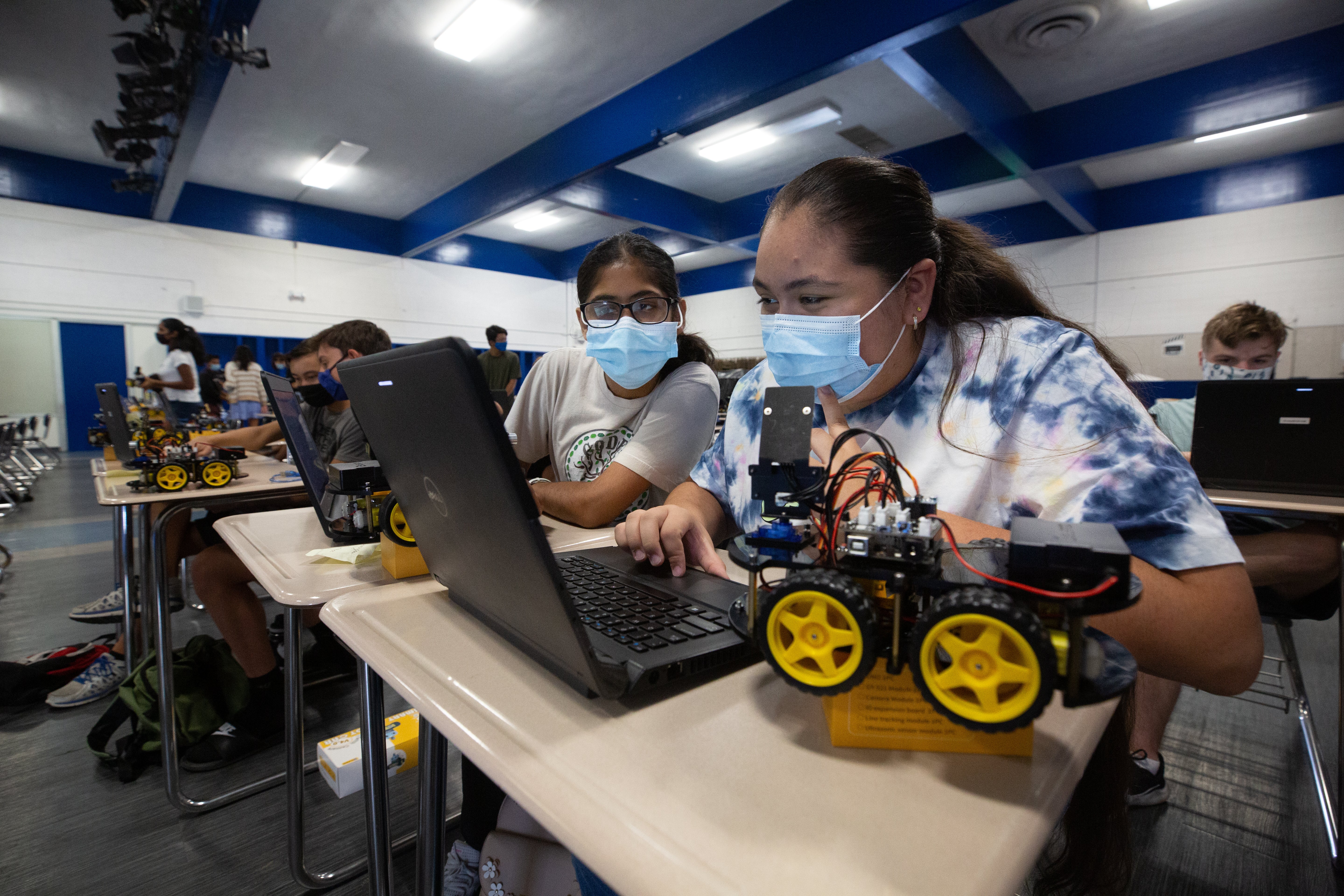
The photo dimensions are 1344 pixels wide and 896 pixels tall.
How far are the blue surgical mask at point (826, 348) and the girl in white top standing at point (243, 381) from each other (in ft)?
18.6

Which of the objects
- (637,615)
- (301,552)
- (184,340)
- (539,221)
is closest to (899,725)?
(637,615)

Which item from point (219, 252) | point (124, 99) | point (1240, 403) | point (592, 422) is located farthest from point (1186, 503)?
point (219, 252)

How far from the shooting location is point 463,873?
113 centimetres

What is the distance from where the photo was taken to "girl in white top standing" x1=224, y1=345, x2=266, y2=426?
612 centimetres

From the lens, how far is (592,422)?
1.64 meters

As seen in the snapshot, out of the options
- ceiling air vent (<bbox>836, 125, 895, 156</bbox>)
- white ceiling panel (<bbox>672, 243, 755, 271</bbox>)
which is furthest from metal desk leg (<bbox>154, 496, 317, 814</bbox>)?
white ceiling panel (<bbox>672, 243, 755, 271</bbox>)

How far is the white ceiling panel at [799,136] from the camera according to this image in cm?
488

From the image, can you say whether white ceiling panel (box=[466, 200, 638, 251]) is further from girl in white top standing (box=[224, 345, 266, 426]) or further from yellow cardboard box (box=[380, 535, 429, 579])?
yellow cardboard box (box=[380, 535, 429, 579])

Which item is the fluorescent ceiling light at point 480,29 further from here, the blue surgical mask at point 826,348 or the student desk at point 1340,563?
the student desk at point 1340,563

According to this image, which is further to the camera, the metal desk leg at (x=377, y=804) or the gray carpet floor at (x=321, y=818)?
the gray carpet floor at (x=321, y=818)

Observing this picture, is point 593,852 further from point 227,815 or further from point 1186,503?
point 227,815

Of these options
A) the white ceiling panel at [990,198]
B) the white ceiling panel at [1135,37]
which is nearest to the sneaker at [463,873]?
the white ceiling panel at [1135,37]

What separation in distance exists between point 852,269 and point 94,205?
30.5ft

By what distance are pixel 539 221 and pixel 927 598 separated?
9.01m
